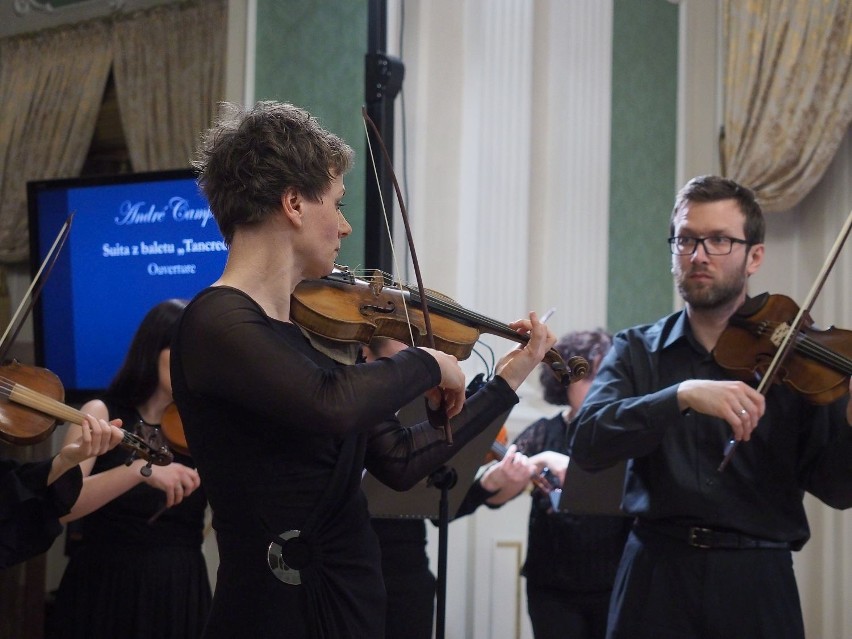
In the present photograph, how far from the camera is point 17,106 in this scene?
5129 mm

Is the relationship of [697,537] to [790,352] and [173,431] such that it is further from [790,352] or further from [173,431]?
[173,431]

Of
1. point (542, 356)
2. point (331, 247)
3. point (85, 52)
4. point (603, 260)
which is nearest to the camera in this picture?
point (331, 247)

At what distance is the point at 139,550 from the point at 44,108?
311cm

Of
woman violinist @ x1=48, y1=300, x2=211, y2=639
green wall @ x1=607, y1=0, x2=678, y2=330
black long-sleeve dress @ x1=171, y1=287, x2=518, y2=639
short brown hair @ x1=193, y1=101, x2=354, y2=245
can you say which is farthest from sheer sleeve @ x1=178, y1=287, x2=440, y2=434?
green wall @ x1=607, y1=0, x2=678, y2=330

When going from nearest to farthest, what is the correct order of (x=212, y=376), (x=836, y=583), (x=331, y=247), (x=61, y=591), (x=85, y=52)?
(x=212, y=376), (x=331, y=247), (x=61, y=591), (x=836, y=583), (x=85, y=52)

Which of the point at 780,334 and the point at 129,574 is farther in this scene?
the point at 129,574

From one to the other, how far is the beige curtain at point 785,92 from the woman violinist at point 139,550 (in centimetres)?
246

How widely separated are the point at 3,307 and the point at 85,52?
4.07 feet

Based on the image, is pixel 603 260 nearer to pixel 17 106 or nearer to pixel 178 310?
pixel 178 310

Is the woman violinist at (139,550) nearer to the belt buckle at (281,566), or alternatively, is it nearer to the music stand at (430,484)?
the music stand at (430,484)

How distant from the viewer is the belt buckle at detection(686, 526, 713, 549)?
6.83 ft

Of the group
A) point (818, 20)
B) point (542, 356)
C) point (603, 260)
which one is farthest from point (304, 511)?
point (818, 20)

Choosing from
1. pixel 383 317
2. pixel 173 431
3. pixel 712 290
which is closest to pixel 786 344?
pixel 712 290

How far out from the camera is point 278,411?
129 cm
